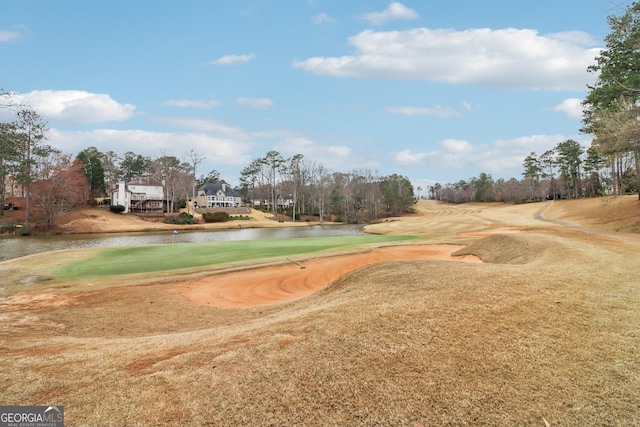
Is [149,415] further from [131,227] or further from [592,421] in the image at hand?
[131,227]

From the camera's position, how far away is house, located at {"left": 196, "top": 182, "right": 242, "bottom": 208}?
93562 millimetres

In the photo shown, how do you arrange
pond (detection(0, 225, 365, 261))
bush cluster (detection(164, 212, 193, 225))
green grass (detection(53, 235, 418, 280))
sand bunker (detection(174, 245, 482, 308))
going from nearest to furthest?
sand bunker (detection(174, 245, 482, 308))
green grass (detection(53, 235, 418, 280))
pond (detection(0, 225, 365, 261))
bush cluster (detection(164, 212, 193, 225))

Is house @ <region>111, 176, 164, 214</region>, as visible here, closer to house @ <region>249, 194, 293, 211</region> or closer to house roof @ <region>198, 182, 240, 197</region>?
house roof @ <region>198, 182, 240, 197</region>

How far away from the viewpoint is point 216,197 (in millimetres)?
94000

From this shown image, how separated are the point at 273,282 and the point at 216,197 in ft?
278

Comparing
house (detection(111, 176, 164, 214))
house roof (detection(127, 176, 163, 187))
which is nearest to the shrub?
house (detection(111, 176, 164, 214))

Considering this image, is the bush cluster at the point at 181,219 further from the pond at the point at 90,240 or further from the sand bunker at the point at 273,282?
the sand bunker at the point at 273,282

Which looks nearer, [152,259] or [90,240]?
[152,259]

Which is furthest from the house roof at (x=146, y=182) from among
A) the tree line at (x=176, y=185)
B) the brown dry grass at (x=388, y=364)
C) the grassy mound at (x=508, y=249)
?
the brown dry grass at (x=388, y=364)

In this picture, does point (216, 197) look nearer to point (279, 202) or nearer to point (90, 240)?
point (279, 202)

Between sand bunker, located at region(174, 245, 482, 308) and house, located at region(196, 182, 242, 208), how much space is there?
80.2 metres

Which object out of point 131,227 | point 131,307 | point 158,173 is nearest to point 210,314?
point 131,307

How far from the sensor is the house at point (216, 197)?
93562mm

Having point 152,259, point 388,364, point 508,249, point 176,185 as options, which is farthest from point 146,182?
point 388,364
